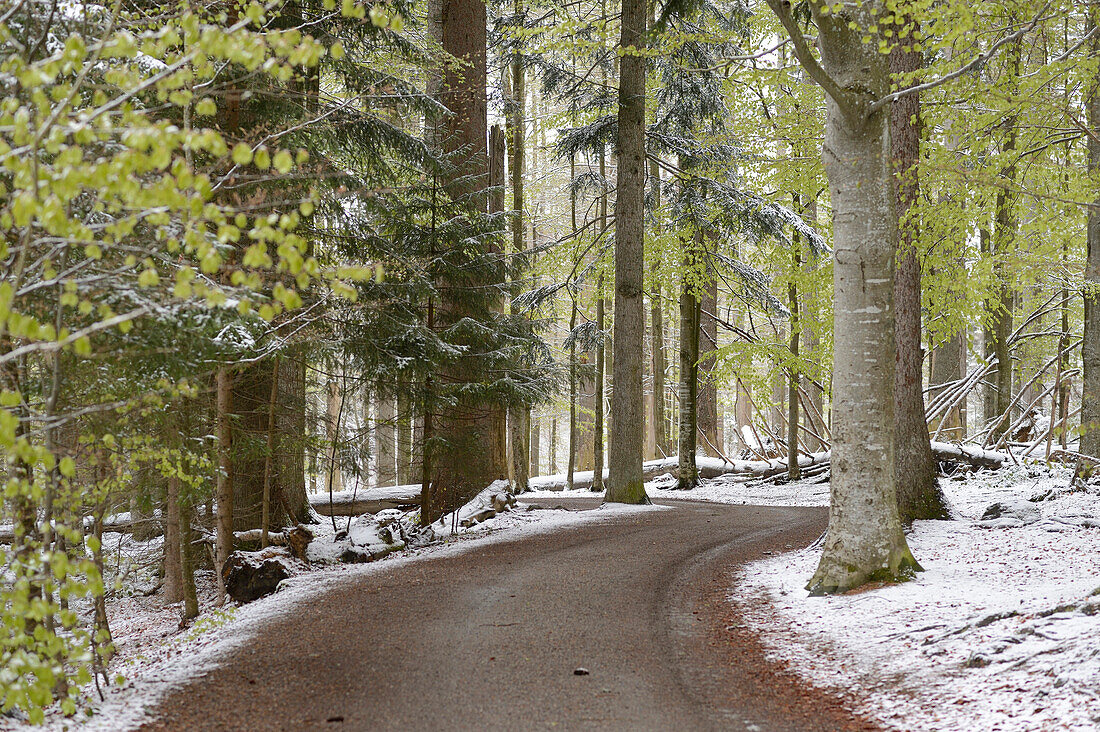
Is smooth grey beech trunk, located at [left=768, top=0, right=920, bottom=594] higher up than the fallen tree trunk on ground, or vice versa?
smooth grey beech trunk, located at [left=768, top=0, right=920, bottom=594]

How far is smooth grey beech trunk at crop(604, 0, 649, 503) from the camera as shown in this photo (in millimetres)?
13500

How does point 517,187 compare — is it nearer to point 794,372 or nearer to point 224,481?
point 794,372

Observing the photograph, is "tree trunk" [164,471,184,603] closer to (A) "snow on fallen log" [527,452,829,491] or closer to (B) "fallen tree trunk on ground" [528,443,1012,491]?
(A) "snow on fallen log" [527,452,829,491]

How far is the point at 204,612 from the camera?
841 cm

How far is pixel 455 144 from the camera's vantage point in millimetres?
12914

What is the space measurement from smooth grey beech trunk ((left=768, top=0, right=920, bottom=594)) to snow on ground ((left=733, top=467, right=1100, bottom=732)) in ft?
1.28

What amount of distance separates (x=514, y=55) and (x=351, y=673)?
13.4 m

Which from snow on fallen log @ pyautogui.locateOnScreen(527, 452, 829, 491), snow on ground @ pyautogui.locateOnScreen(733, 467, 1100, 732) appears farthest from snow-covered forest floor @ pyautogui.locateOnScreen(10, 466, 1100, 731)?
snow on fallen log @ pyautogui.locateOnScreen(527, 452, 829, 491)

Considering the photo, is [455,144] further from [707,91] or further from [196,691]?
[196,691]

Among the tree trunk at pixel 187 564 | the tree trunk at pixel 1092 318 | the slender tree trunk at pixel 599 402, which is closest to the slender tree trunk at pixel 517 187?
the slender tree trunk at pixel 599 402

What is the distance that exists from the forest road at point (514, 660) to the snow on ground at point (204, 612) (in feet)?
0.66

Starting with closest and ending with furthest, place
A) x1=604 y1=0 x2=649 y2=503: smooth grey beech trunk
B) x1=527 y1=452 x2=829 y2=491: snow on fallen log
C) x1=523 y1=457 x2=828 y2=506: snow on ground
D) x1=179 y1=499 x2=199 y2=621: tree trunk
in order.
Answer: x1=179 y1=499 x2=199 y2=621: tree trunk
x1=604 y1=0 x2=649 y2=503: smooth grey beech trunk
x1=523 y1=457 x2=828 y2=506: snow on ground
x1=527 y1=452 x2=829 y2=491: snow on fallen log

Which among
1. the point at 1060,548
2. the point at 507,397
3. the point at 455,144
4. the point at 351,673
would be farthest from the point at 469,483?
the point at 1060,548

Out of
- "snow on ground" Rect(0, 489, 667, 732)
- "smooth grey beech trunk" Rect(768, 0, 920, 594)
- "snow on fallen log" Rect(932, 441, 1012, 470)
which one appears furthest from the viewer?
"snow on fallen log" Rect(932, 441, 1012, 470)
